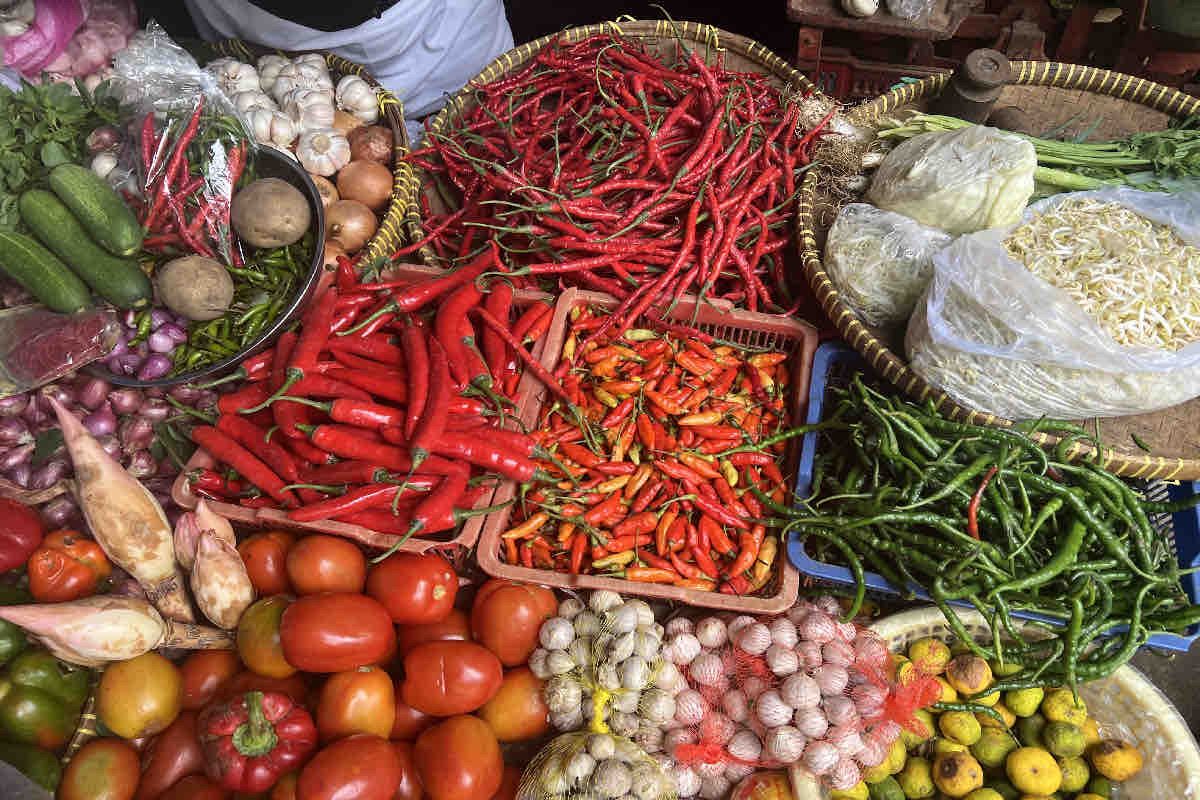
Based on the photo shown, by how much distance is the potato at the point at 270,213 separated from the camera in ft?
8.80

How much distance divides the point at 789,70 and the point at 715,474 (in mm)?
2039

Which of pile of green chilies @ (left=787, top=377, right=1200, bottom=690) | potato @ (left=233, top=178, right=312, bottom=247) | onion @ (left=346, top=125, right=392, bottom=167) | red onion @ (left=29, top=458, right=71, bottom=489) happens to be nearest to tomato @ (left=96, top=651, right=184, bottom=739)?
red onion @ (left=29, top=458, right=71, bottom=489)

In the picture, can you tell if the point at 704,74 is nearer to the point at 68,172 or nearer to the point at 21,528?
the point at 68,172

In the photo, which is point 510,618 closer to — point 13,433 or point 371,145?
point 13,433

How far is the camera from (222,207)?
9.04ft

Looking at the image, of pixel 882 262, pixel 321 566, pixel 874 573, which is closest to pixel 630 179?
pixel 882 262

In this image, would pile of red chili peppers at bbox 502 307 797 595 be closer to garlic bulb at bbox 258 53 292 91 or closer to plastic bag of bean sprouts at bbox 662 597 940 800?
plastic bag of bean sprouts at bbox 662 597 940 800

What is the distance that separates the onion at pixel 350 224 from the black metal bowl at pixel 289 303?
0.64ft

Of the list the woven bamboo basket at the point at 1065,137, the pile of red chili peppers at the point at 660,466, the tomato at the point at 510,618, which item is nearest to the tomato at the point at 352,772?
the tomato at the point at 510,618

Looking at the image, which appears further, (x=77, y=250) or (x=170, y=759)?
(x=77, y=250)

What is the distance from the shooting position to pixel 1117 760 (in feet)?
7.06

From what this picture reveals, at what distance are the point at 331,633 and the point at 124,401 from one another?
130 centimetres

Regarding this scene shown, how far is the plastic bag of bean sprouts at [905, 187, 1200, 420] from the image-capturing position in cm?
203

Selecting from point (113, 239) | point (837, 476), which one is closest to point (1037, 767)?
point (837, 476)
